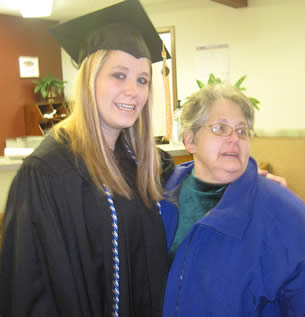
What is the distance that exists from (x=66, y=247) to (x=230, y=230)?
521 millimetres

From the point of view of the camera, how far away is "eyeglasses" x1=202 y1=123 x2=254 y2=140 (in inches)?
50.5

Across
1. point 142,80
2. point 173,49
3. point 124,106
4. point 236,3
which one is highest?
point 236,3

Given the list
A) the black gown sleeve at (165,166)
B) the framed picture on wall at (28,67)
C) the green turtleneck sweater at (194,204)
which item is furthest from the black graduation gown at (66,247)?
the framed picture on wall at (28,67)

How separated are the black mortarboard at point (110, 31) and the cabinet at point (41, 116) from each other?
4902 millimetres

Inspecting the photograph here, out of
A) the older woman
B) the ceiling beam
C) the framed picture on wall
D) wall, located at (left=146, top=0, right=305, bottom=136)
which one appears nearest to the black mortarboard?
the older woman

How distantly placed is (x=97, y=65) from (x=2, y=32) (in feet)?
18.2

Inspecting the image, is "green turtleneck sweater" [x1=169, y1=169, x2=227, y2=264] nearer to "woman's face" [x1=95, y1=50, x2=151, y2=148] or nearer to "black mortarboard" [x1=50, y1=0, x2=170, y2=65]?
"woman's face" [x1=95, y1=50, x2=151, y2=148]

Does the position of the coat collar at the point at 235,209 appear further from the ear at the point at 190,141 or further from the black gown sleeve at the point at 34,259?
the black gown sleeve at the point at 34,259

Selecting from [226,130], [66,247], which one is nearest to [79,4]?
[226,130]

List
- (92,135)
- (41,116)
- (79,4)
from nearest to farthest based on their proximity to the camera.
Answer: (92,135) → (79,4) → (41,116)

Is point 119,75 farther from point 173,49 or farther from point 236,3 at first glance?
point 173,49

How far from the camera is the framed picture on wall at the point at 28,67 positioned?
614 centimetres

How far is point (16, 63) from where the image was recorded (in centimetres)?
608

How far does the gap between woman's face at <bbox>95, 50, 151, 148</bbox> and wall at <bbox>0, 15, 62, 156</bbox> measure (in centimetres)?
539
